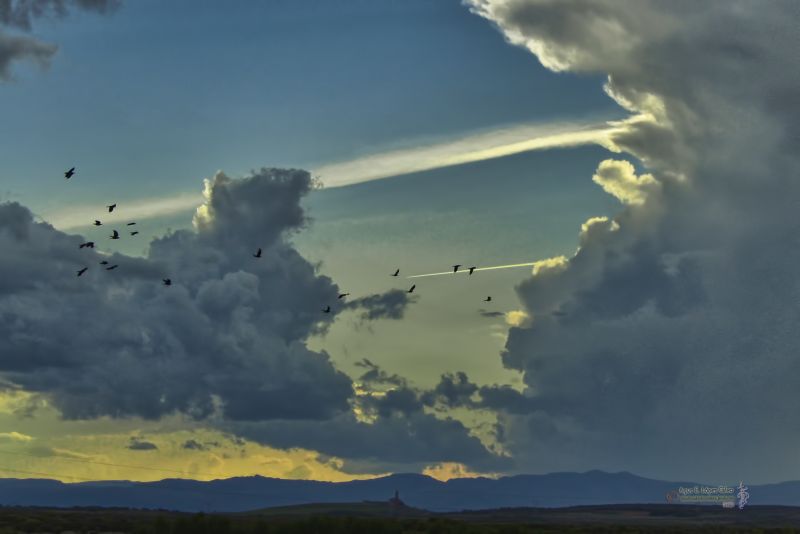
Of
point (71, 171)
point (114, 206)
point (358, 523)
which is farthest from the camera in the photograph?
point (358, 523)

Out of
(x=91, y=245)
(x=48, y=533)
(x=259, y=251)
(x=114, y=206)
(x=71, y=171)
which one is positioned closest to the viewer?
(x=71, y=171)

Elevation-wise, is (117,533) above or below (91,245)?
below

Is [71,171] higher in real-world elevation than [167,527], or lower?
higher

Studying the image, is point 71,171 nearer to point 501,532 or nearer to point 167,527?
point 167,527

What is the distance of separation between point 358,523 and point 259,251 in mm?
51418

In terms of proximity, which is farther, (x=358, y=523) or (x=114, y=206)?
(x=358, y=523)

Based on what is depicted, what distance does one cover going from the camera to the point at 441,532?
19662 cm

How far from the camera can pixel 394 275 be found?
15462 centimetres

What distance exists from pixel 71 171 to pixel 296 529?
247ft

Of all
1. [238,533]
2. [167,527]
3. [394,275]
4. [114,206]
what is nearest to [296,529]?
[238,533]

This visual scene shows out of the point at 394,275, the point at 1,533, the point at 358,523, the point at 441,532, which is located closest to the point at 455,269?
the point at 394,275

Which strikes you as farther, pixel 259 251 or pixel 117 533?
pixel 117 533

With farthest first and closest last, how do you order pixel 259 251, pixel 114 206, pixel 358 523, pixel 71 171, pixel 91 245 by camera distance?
pixel 358 523 → pixel 259 251 → pixel 91 245 → pixel 114 206 → pixel 71 171

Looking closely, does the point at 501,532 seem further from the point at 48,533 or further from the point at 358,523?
the point at 48,533
